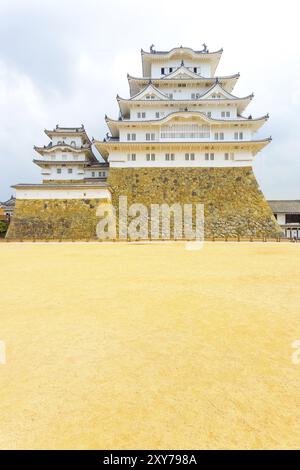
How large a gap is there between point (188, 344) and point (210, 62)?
124 feet

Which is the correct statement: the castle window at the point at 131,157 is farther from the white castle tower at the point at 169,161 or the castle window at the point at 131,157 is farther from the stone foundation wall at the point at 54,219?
the stone foundation wall at the point at 54,219

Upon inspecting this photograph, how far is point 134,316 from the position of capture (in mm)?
4980

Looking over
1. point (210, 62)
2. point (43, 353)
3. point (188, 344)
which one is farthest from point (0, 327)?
point (210, 62)

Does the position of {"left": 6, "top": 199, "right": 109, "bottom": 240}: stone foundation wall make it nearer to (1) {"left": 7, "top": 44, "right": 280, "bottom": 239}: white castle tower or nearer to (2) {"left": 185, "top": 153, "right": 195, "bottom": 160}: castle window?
(1) {"left": 7, "top": 44, "right": 280, "bottom": 239}: white castle tower

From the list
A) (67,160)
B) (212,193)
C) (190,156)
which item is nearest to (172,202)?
(212,193)

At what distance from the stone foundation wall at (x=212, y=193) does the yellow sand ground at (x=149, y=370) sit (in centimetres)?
2162

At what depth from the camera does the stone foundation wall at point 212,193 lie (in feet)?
89.7

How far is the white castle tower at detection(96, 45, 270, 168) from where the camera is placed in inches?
1162

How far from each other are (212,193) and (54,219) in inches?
650

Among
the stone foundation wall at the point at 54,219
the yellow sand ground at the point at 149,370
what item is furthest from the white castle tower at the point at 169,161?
the yellow sand ground at the point at 149,370

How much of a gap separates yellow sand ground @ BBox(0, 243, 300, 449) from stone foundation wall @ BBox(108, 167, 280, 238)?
2162cm

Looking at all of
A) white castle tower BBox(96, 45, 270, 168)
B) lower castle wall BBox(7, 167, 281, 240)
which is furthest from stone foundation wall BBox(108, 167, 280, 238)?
white castle tower BBox(96, 45, 270, 168)

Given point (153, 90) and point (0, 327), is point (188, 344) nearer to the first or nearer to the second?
point (0, 327)
